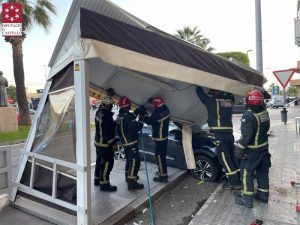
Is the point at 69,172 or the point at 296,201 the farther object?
the point at 296,201

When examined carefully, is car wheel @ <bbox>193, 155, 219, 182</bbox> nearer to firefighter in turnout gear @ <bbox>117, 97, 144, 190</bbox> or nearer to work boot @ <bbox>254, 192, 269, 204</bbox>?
work boot @ <bbox>254, 192, 269, 204</bbox>

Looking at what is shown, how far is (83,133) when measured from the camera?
145 inches

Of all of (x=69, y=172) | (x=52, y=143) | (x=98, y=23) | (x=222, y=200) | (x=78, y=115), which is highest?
(x=98, y=23)

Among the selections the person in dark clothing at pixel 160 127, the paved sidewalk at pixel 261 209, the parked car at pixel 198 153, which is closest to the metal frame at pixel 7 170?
the person in dark clothing at pixel 160 127

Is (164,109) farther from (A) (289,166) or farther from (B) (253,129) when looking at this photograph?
(A) (289,166)

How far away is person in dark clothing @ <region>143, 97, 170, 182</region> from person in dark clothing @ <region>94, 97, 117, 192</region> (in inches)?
31.7

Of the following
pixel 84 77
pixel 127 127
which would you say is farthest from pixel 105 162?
pixel 84 77

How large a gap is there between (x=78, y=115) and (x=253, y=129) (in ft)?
9.13

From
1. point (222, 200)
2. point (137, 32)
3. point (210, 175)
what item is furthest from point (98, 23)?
point (210, 175)

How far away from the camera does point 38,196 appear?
449cm

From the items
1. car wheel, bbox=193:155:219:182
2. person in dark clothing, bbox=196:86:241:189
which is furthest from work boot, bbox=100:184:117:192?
person in dark clothing, bbox=196:86:241:189

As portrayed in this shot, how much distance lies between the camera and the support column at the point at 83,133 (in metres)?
3.67

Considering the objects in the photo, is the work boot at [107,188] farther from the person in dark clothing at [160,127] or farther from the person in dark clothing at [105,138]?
the person in dark clothing at [160,127]

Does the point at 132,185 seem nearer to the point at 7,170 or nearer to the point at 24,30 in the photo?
the point at 7,170
